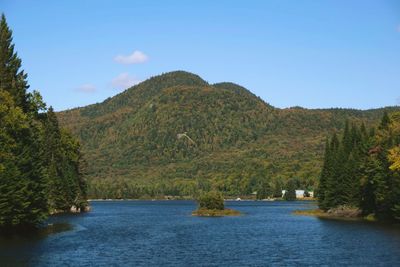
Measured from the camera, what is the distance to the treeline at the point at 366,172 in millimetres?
89913

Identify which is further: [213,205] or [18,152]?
[213,205]

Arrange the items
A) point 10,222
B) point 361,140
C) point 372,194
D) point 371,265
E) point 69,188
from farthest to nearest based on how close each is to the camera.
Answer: point 69,188, point 361,140, point 372,194, point 10,222, point 371,265

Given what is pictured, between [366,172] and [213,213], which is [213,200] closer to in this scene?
[213,213]

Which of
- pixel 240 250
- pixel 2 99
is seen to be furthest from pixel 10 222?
pixel 240 250

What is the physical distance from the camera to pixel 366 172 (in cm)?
10138

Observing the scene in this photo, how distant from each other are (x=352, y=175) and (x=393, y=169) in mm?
31048

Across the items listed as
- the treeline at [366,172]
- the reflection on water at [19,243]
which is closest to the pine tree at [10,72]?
the reflection on water at [19,243]

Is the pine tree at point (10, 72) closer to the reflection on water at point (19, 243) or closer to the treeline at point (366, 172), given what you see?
the reflection on water at point (19, 243)

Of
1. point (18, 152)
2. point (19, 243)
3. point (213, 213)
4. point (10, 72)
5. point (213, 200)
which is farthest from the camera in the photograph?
point (213, 200)

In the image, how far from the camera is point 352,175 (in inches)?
4498

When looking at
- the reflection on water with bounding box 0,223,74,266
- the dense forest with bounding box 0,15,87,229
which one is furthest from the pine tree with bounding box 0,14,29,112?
the reflection on water with bounding box 0,223,74,266

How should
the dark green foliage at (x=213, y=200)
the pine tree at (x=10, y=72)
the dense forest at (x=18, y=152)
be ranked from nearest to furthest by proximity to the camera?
1. the dense forest at (x=18, y=152)
2. the pine tree at (x=10, y=72)
3. the dark green foliage at (x=213, y=200)

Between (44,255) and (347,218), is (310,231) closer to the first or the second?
(347,218)

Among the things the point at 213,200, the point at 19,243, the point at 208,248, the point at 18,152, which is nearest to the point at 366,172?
the point at 208,248
